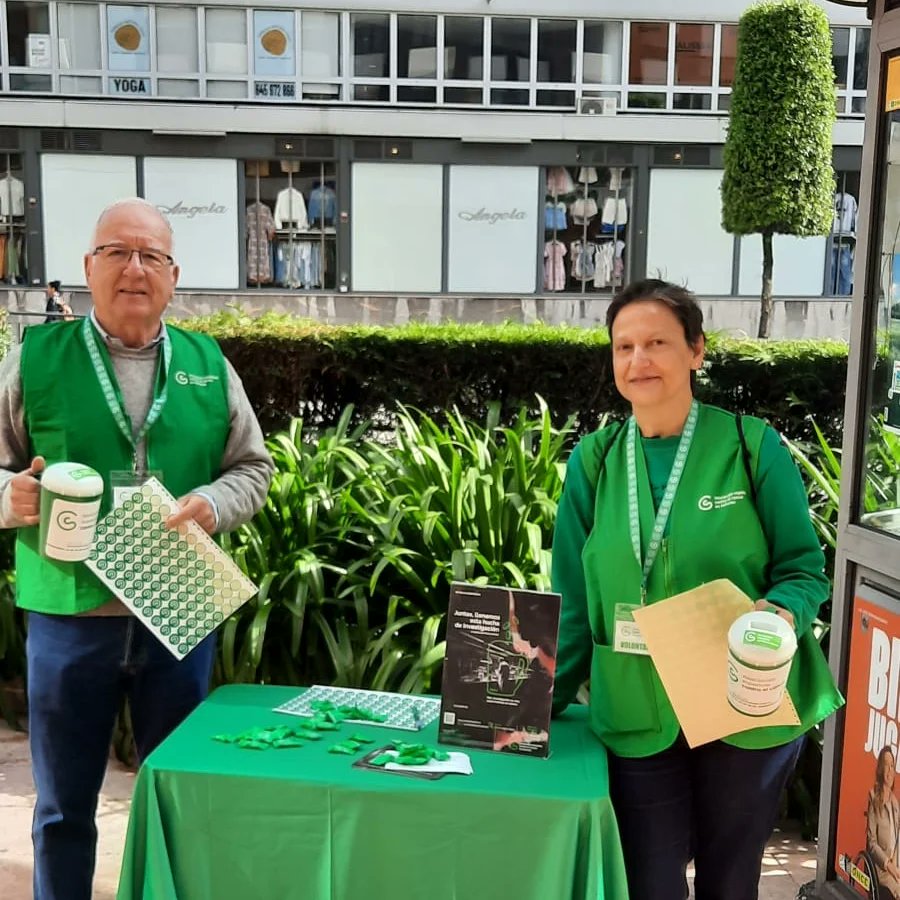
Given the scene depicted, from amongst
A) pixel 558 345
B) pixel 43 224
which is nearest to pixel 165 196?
pixel 43 224

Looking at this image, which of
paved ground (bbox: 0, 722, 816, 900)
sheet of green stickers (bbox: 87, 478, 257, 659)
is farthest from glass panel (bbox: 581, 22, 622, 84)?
sheet of green stickers (bbox: 87, 478, 257, 659)

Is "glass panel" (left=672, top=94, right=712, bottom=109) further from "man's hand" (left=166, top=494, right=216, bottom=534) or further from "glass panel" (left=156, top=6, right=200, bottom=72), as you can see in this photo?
"man's hand" (left=166, top=494, right=216, bottom=534)

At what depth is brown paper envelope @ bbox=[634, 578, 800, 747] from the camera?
192cm

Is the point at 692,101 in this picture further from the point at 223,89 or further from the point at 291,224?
the point at 223,89

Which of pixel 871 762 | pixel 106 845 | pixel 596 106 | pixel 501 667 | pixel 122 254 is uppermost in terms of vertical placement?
pixel 596 106

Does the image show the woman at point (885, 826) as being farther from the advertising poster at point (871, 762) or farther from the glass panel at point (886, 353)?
the glass panel at point (886, 353)

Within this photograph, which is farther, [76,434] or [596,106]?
[596,106]

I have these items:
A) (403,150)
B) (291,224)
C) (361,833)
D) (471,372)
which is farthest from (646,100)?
(361,833)

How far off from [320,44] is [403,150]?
2.45m

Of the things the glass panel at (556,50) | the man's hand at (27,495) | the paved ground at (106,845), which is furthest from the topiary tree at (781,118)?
the man's hand at (27,495)

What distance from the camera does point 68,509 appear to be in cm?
202

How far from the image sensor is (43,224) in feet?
59.3

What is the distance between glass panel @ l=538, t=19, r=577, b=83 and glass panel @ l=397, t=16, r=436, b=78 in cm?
178

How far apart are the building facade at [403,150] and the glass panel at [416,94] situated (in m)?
0.04
